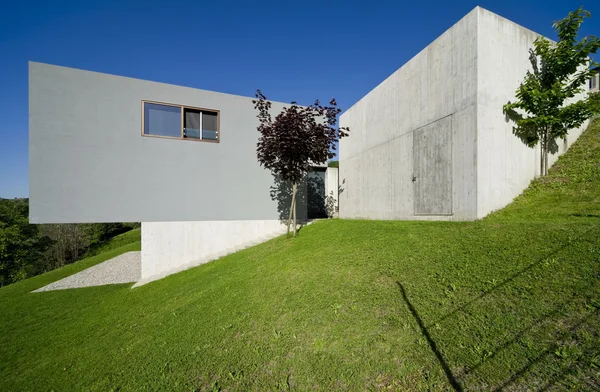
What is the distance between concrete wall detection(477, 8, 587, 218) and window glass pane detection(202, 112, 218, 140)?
323 inches

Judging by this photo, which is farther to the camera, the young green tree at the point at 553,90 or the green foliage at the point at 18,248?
the green foliage at the point at 18,248

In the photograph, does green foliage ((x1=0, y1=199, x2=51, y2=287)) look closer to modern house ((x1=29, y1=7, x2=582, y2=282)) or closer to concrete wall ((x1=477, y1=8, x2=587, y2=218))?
modern house ((x1=29, y1=7, x2=582, y2=282))

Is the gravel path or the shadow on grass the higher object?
the shadow on grass

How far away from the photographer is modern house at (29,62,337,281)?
8258mm

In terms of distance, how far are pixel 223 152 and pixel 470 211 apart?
8.04 metres

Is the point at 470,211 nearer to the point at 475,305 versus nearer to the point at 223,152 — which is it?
the point at 475,305

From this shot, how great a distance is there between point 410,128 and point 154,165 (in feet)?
27.4

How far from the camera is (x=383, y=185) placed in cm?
924

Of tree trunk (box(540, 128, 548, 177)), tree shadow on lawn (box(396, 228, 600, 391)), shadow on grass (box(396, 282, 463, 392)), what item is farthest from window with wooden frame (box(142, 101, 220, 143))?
tree trunk (box(540, 128, 548, 177))

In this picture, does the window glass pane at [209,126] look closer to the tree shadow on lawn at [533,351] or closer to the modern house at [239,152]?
the modern house at [239,152]

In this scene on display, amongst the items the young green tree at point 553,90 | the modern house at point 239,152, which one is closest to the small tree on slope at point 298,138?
the modern house at point 239,152

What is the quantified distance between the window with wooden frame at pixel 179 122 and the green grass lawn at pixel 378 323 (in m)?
5.63

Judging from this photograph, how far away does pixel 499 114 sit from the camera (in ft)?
21.0

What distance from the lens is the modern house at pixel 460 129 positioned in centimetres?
616
